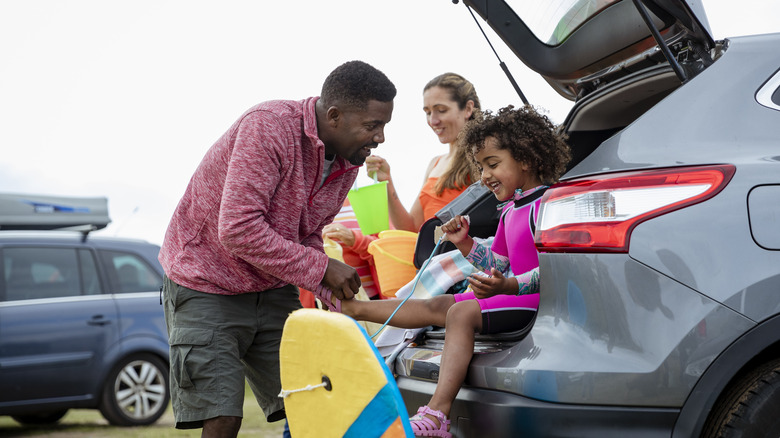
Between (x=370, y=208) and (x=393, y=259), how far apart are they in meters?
0.41

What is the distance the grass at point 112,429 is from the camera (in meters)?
6.15

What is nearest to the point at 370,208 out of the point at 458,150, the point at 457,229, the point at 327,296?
the point at 458,150

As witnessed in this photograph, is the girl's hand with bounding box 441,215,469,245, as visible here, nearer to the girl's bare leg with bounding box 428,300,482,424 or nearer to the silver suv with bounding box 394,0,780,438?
the girl's bare leg with bounding box 428,300,482,424

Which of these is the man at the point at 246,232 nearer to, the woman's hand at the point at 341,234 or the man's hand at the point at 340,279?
the man's hand at the point at 340,279

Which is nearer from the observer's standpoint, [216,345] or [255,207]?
[255,207]

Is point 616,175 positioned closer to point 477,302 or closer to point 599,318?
point 599,318

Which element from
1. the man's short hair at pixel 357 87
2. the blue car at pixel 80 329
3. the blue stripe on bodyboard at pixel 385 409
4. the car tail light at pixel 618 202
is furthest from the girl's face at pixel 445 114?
the blue car at pixel 80 329

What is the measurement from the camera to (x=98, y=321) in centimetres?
661

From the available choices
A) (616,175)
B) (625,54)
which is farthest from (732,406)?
(625,54)

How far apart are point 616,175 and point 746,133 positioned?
1.20 feet

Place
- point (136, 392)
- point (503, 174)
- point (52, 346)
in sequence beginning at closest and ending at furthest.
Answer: point (503, 174), point (52, 346), point (136, 392)

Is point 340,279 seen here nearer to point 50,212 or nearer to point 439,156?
point 439,156

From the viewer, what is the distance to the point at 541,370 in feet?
6.61

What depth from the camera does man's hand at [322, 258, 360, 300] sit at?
2.64 metres
